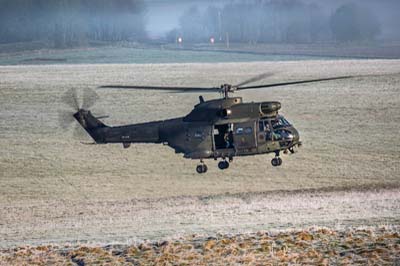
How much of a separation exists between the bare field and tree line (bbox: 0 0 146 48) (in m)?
43.9

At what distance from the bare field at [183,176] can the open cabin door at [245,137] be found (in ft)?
8.29

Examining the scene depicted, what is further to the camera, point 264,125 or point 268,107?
point 264,125

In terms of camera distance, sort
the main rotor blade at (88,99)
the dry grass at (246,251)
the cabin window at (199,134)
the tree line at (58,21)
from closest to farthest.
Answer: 1. the dry grass at (246,251)
2. the cabin window at (199,134)
3. the main rotor blade at (88,99)
4. the tree line at (58,21)

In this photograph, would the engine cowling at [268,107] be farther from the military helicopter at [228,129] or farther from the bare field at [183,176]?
the bare field at [183,176]

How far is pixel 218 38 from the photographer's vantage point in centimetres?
13250

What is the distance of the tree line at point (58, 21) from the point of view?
102 metres

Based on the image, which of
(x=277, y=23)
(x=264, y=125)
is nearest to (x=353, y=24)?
(x=277, y=23)

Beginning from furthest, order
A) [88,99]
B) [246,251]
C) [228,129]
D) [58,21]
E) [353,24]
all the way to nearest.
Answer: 1. [58,21]
2. [353,24]
3. [88,99]
4. [228,129]
5. [246,251]

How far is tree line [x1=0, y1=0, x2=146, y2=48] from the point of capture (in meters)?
102

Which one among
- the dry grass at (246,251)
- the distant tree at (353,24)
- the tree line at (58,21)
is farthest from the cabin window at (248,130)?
the tree line at (58,21)

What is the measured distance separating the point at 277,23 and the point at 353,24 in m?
23.7

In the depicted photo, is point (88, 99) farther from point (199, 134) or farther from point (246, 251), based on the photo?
point (246, 251)

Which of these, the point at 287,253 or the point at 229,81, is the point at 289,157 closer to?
the point at 287,253

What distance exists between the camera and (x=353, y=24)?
103125 millimetres
